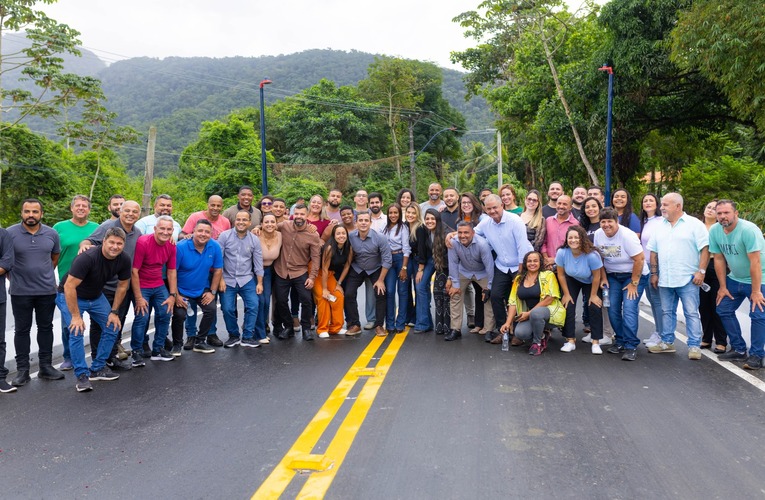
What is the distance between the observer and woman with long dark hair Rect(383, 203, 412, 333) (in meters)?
8.70

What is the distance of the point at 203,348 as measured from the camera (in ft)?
25.8

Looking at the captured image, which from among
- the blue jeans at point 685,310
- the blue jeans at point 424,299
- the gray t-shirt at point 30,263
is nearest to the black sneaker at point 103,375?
the gray t-shirt at point 30,263

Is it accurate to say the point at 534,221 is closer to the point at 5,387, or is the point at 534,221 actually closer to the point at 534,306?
the point at 534,306

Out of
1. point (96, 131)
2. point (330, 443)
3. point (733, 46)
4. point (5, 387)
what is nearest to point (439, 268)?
point (330, 443)

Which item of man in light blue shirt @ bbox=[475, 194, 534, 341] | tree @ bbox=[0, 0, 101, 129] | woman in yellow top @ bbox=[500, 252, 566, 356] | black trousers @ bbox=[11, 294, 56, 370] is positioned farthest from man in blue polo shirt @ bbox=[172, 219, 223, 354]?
tree @ bbox=[0, 0, 101, 129]

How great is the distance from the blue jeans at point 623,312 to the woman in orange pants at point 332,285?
10.8 ft

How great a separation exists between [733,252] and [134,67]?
168492 millimetres

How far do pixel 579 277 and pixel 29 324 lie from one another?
602 centimetres

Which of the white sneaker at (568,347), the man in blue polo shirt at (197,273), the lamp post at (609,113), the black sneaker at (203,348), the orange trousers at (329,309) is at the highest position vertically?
the lamp post at (609,113)

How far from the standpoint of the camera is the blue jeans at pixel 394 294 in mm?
8719

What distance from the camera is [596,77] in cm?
2366

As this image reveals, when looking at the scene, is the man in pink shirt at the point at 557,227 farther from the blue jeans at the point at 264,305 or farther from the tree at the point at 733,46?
the tree at the point at 733,46

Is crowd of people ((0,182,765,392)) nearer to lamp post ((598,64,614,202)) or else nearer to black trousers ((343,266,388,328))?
black trousers ((343,266,388,328))

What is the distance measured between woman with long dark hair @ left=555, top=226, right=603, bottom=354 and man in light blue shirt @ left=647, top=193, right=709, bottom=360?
687mm
